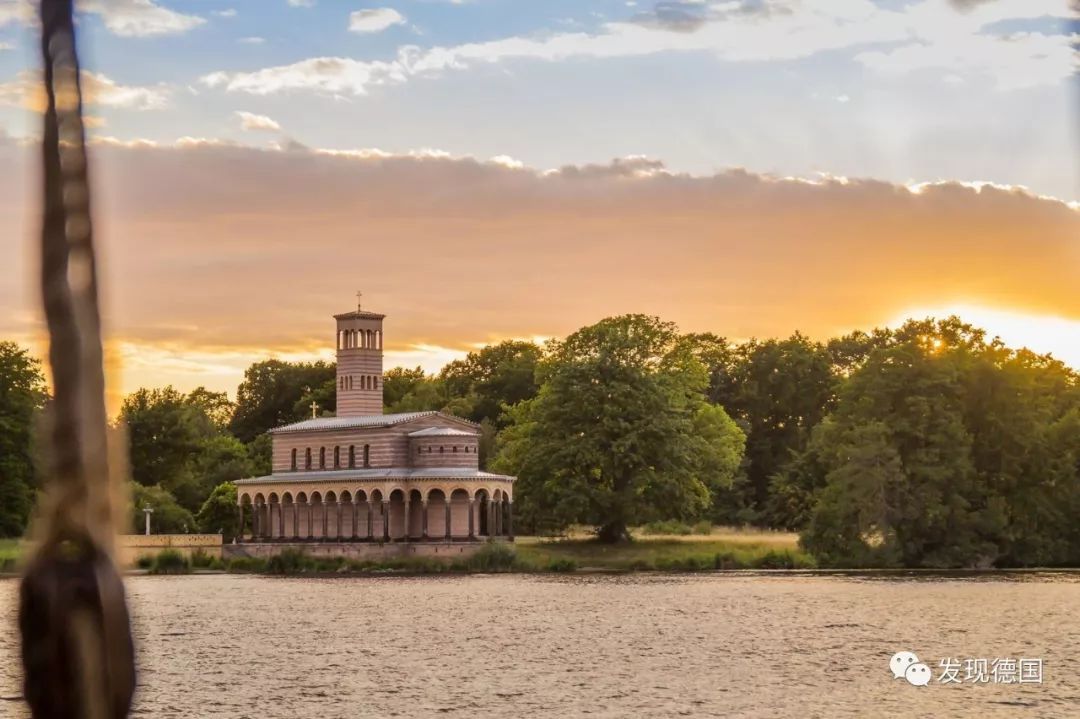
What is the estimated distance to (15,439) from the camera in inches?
3809

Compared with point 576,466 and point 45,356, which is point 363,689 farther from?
point 576,466

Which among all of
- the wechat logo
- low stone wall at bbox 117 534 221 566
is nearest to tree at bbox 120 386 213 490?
low stone wall at bbox 117 534 221 566

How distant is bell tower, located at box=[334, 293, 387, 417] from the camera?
11269 centimetres

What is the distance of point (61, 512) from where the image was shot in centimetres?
202

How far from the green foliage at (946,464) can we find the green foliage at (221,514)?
43.9 metres

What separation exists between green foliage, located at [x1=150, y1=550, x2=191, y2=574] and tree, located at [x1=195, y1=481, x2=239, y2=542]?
17378mm

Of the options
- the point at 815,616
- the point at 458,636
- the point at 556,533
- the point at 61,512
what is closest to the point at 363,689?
the point at 458,636

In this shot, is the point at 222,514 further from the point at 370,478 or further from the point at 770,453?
the point at 770,453

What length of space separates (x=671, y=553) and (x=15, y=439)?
128 ft

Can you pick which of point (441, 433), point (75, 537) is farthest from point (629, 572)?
point (75, 537)

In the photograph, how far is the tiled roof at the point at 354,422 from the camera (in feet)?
346

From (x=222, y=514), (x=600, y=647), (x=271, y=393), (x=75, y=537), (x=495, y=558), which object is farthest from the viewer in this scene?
(x=271, y=393)

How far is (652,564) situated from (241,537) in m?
31.4

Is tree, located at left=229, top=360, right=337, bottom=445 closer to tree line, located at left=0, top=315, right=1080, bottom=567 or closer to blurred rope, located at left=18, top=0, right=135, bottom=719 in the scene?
tree line, located at left=0, top=315, right=1080, bottom=567
